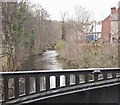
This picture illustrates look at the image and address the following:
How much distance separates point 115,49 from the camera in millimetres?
3750

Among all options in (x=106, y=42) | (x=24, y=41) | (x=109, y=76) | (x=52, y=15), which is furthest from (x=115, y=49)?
(x=109, y=76)

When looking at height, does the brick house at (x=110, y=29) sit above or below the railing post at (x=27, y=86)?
above

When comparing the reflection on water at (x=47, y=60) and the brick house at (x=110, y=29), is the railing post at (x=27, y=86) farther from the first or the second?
the brick house at (x=110, y=29)

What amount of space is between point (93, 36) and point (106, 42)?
1.25ft

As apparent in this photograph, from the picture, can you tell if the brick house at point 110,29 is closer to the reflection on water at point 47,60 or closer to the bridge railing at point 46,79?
the reflection on water at point 47,60

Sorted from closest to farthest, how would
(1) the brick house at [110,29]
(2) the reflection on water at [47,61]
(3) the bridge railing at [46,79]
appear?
(3) the bridge railing at [46,79] < (2) the reflection on water at [47,61] < (1) the brick house at [110,29]

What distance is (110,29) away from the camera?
4.14 meters

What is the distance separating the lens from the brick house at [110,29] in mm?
3604

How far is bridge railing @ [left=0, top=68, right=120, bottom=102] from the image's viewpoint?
3.99 feet

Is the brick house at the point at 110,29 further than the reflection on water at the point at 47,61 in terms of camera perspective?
Yes

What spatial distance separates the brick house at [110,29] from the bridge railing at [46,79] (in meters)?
2.37

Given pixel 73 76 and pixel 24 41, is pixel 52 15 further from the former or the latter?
pixel 73 76

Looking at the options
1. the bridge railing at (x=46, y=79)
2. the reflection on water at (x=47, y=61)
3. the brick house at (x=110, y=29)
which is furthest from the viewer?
the brick house at (x=110, y=29)

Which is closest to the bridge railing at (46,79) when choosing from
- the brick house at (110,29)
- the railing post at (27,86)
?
the railing post at (27,86)
